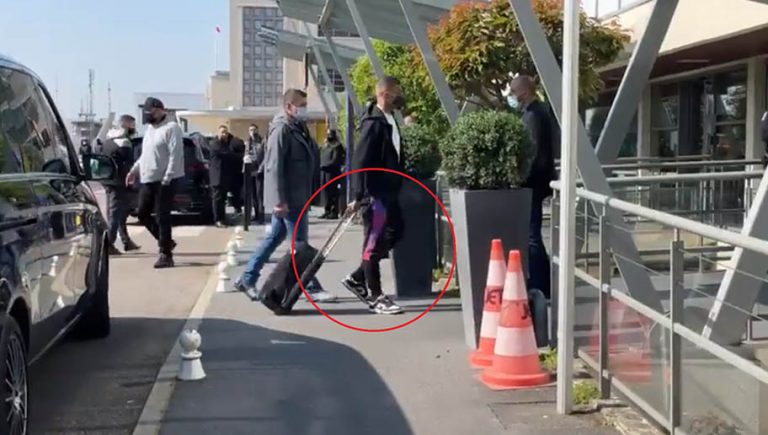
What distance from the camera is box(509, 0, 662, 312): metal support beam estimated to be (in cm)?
520

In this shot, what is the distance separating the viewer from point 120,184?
12391mm

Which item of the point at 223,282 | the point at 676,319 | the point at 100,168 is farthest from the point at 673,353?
the point at 223,282

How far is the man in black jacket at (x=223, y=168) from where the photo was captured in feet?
56.8

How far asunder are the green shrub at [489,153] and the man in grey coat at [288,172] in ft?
7.20

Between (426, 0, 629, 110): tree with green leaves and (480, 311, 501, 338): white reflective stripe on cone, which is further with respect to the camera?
(426, 0, 629, 110): tree with green leaves

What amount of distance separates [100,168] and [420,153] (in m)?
2.99

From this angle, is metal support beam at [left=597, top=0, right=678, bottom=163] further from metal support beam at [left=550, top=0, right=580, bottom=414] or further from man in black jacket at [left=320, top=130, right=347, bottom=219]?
man in black jacket at [left=320, top=130, right=347, bottom=219]

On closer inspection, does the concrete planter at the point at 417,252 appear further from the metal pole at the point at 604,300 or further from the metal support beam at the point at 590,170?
the metal pole at the point at 604,300

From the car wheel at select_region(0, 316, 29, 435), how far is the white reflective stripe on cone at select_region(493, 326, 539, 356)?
2.67 meters

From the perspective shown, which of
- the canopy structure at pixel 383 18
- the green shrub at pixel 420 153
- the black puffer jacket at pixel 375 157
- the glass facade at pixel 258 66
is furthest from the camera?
the glass facade at pixel 258 66

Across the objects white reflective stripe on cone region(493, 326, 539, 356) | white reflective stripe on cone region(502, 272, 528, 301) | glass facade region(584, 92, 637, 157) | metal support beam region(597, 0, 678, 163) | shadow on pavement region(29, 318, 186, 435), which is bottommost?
shadow on pavement region(29, 318, 186, 435)

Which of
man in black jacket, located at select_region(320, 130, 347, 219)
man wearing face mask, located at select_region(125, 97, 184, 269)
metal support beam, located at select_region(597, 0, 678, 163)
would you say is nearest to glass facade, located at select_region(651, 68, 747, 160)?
man in black jacket, located at select_region(320, 130, 347, 219)

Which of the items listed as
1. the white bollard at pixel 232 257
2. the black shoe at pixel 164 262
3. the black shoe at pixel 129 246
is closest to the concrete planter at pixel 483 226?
the white bollard at pixel 232 257

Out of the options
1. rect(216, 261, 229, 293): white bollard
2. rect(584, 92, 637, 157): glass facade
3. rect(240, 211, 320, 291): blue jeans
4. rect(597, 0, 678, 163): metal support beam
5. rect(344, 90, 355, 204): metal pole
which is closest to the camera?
rect(597, 0, 678, 163): metal support beam
